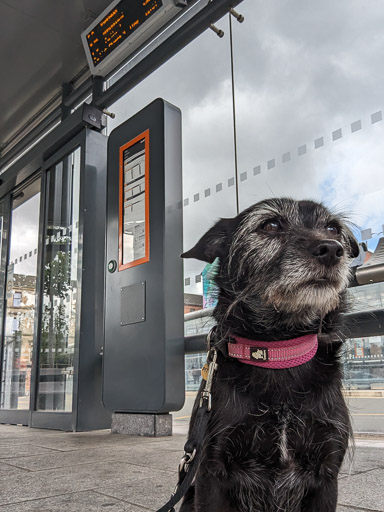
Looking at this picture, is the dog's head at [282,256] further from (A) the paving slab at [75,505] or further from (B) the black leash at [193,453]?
(A) the paving slab at [75,505]

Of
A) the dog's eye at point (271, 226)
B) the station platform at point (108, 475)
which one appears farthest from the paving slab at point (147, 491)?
the dog's eye at point (271, 226)

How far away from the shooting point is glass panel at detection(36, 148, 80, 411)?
4898 millimetres

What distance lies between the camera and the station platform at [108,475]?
1.80 meters

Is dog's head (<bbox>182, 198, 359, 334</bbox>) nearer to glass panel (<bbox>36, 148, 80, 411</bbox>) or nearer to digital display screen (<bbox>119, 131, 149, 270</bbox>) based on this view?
digital display screen (<bbox>119, 131, 149, 270</bbox>)

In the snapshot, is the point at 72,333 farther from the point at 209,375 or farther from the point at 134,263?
the point at 209,375

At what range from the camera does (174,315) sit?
3779 millimetres

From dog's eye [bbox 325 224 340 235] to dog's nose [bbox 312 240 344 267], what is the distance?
0.24 meters

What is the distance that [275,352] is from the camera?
1.37 m

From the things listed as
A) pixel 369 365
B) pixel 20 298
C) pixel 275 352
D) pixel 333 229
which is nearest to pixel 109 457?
pixel 369 365

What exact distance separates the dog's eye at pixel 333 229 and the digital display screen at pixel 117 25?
321 centimetres

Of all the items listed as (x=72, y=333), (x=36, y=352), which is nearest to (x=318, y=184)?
(x=72, y=333)

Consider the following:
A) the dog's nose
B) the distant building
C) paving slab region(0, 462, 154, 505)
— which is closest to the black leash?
the dog's nose

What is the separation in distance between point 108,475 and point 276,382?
137 cm

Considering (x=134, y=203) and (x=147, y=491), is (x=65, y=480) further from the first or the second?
(x=134, y=203)
